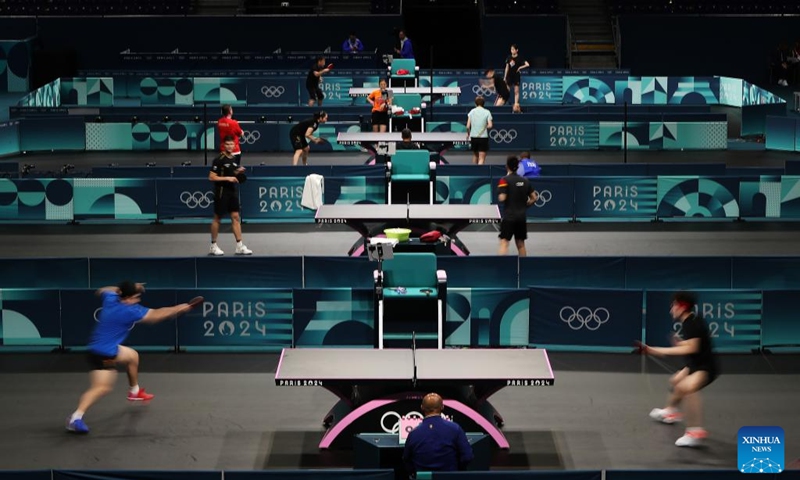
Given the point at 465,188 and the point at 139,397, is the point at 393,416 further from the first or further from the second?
the point at 465,188

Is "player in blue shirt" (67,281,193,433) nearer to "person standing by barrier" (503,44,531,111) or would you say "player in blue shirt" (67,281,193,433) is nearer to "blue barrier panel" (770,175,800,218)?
"blue barrier panel" (770,175,800,218)

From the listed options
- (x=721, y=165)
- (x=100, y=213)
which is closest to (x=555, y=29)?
(x=721, y=165)

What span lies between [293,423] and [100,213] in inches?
490

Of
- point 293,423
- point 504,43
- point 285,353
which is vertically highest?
point 504,43

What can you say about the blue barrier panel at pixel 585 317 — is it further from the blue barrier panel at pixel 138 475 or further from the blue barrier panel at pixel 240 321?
the blue barrier panel at pixel 138 475

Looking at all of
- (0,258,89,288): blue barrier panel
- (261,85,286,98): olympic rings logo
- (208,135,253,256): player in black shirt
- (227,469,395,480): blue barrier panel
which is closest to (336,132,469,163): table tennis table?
(208,135,253,256): player in black shirt

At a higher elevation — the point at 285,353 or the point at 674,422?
the point at 285,353

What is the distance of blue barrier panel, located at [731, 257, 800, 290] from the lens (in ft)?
59.6

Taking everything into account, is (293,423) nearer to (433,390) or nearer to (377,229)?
(433,390)

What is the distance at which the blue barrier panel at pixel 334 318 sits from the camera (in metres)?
16.3

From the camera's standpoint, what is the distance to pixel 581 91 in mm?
38469

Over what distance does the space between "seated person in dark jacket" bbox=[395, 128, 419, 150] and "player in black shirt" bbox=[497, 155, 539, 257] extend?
4.44m

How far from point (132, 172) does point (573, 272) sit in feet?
37.7

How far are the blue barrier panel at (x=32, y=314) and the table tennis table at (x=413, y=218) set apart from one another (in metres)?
4.63
